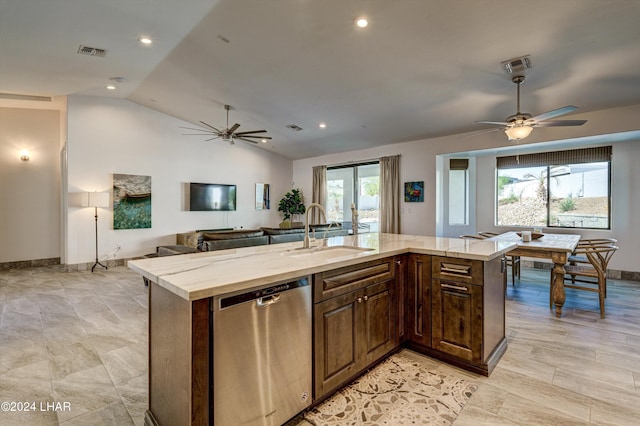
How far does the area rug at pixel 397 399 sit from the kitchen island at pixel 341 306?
0.36ft

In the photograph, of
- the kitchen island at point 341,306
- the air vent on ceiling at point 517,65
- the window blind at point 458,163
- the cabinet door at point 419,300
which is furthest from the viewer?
the window blind at point 458,163

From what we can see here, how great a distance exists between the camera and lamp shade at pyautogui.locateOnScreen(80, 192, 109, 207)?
5.88 metres

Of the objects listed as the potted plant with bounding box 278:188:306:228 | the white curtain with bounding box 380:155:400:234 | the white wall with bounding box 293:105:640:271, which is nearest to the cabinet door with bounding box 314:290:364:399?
the white wall with bounding box 293:105:640:271

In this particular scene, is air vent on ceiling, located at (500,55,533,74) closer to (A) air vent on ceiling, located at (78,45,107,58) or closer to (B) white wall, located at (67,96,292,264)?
(A) air vent on ceiling, located at (78,45,107,58)

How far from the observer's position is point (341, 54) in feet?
12.8

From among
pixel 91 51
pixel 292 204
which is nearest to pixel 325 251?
pixel 91 51

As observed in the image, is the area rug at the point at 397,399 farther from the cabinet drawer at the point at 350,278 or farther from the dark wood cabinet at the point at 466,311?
the cabinet drawer at the point at 350,278

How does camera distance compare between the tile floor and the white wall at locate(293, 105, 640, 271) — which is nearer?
the tile floor

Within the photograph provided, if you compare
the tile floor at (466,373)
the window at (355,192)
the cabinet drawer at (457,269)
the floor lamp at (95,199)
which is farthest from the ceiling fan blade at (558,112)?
the floor lamp at (95,199)

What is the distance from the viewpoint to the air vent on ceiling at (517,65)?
3.55 metres

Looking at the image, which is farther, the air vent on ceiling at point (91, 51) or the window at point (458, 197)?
the window at point (458, 197)

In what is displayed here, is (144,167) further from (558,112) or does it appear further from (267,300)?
(558,112)

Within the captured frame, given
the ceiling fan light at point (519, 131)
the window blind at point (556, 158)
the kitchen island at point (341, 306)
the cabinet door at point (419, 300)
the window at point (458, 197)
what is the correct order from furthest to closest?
the window at point (458, 197)
the window blind at point (556, 158)
the ceiling fan light at point (519, 131)
the cabinet door at point (419, 300)
the kitchen island at point (341, 306)

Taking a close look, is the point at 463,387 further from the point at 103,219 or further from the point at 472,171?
the point at 103,219
